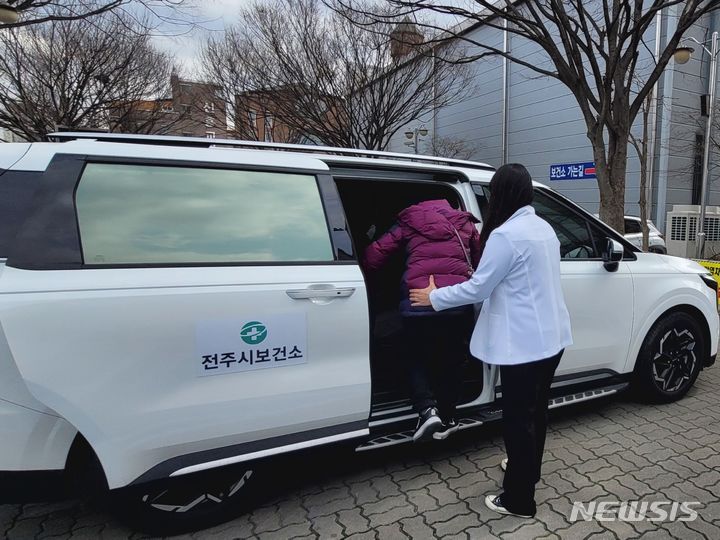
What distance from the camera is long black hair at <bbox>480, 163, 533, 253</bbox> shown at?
7.70ft

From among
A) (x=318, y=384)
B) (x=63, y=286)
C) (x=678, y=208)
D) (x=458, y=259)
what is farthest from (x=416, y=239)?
(x=678, y=208)

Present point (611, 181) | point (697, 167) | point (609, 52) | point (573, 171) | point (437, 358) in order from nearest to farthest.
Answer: point (437, 358)
point (609, 52)
point (611, 181)
point (697, 167)
point (573, 171)

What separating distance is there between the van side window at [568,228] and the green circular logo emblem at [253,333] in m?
2.16

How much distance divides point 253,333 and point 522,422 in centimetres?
135

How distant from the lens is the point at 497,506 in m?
2.56

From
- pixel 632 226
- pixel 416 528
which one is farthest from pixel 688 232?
pixel 416 528

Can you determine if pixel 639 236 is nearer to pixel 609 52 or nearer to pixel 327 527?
pixel 609 52

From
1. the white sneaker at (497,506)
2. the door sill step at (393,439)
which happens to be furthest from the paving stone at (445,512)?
the door sill step at (393,439)

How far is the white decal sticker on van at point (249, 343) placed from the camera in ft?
6.89

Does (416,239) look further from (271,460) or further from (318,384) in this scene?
(271,460)

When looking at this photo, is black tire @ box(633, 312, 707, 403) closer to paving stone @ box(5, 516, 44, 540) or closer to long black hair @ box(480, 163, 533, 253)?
long black hair @ box(480, 163, 533, 253)

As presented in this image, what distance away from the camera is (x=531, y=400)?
2.35 metres

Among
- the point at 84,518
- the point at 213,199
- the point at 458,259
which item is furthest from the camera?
the point at 458,259

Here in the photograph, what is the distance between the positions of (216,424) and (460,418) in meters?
1.51
